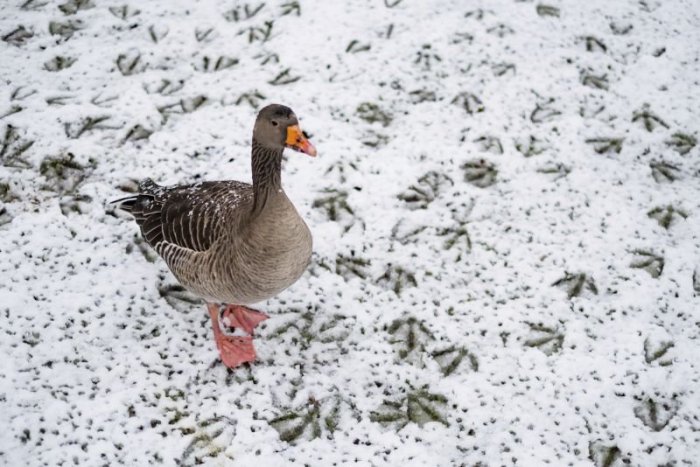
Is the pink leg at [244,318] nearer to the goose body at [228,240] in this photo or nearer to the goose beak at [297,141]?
the goose body at [228,240]

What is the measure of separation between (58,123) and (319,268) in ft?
9.49

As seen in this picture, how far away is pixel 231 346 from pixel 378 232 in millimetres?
1595

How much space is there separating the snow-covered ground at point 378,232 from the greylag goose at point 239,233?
1.77 feet

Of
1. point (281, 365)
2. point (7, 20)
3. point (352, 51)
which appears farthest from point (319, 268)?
point (7, 20)

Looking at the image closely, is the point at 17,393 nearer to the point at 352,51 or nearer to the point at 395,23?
the point at 352,51

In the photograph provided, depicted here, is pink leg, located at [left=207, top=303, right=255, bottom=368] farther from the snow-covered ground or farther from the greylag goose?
the snow-covered ground

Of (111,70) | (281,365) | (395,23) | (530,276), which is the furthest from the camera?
(395,23)

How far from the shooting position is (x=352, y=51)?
21.1 feet

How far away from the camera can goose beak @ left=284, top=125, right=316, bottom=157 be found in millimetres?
3547

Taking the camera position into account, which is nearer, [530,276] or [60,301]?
[60,301]

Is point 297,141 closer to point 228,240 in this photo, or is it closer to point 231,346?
point 228,240

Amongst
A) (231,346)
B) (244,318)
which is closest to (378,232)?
(244,318)

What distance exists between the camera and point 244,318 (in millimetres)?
4340

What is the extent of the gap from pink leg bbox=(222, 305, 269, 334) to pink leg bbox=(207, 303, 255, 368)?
157 mm
